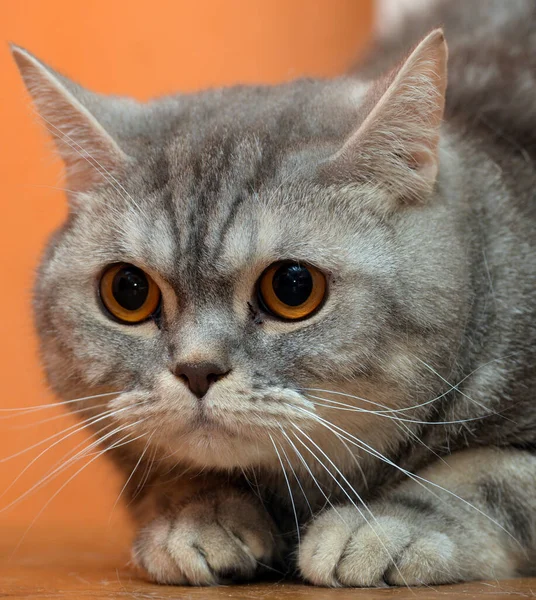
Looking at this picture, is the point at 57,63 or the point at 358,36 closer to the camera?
the point at 57,63

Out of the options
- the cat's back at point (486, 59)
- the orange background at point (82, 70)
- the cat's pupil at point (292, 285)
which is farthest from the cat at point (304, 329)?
the orange background at point (82, 70)

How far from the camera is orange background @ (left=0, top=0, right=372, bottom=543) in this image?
8.34 feet

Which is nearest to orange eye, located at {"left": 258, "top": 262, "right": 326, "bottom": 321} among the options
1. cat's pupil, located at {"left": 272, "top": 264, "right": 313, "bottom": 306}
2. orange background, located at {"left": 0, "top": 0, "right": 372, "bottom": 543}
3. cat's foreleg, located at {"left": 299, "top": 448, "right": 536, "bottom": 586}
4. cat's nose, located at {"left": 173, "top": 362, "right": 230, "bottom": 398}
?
cat's pupil, located at {"left": 272, "top": 264, "right": 313, "bottom": 306}

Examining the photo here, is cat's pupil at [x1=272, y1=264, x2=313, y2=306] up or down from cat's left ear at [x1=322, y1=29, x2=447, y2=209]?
down

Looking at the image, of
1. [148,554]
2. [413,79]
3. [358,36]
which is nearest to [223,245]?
[413,79]

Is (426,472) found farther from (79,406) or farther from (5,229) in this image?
(5,229)

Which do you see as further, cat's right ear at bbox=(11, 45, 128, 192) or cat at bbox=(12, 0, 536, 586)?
cat's right ear at bbox=(11, 45, 128, 192)

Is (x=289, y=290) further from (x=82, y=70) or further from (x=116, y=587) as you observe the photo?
(x=82, y=70)

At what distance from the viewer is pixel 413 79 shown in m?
1.30

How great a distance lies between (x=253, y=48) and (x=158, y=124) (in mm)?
1363

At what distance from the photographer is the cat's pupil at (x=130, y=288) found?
53.5 inches

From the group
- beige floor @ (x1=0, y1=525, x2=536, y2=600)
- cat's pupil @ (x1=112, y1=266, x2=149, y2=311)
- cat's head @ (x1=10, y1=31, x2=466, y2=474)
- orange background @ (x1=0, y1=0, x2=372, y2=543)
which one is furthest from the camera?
orange background @ (x1=0, y1=0, x2=372, y2=543)

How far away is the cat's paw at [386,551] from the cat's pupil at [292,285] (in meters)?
0.32

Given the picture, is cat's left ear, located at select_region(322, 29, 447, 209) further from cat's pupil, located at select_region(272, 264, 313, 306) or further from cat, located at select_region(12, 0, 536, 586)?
cat's pupil, located at select_region(272, 264, 313, 306)
